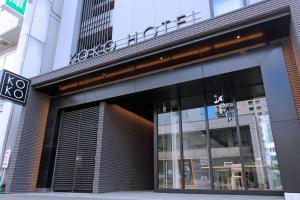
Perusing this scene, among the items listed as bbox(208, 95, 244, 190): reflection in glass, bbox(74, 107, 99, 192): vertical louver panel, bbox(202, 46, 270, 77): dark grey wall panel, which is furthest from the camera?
bbox(74, 107, 99, 192): vertical louver panel

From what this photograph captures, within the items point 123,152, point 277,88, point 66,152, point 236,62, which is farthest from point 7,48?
point 277,88

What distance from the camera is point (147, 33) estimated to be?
34.6ft

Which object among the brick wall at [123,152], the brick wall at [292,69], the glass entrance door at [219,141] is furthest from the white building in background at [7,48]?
the brick wall at [292,69]

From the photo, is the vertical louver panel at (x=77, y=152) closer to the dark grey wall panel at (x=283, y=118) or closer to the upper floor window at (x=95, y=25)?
the upper floor window at (x=95, y=25)

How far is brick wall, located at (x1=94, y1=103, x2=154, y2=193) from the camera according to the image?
9062 mm

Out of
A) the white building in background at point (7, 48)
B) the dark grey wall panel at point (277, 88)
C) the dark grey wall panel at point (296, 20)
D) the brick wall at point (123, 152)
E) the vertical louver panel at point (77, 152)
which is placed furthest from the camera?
the white building in background at point (7, 48)

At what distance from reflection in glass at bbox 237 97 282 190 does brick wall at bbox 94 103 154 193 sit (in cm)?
484

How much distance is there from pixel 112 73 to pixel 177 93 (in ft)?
8.66

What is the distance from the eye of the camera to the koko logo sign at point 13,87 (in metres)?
9.52

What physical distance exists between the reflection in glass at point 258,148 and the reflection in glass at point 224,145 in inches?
10.3

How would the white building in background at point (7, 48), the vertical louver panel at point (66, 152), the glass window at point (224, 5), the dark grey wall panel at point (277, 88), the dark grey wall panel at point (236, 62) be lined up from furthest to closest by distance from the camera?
the white building in background at point (7, 48) → the vertical louver panel at point (66, 152) → the glass window at point (224, 5) → the dark grey wall panel at point (236, 62) → the dark grey wall panel at point (277, 88)

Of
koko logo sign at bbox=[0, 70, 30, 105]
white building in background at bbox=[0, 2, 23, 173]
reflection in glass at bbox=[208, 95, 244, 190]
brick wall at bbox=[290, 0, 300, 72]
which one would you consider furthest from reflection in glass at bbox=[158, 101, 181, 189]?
white building in background at bbox=[0, 2, 23, 173]

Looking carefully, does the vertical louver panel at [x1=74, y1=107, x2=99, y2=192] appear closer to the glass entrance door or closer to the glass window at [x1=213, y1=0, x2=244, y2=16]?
the glass entrance door

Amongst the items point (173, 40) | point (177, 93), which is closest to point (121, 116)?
point (177, 93)
